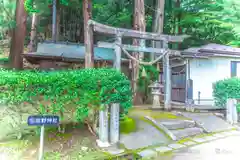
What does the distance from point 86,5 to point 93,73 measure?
16.7ft

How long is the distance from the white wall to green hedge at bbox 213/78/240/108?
1.70m

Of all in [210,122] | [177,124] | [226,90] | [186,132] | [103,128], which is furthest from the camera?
[226,90]

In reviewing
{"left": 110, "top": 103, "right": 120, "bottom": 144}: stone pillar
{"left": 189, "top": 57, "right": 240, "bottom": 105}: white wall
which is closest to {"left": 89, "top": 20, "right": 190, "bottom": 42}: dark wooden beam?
{"left": 189, "top": 57, "right": 240, "bottom": 105}: white wall

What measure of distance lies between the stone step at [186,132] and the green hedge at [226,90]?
3.44m

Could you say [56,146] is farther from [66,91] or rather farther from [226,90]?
[226,90]

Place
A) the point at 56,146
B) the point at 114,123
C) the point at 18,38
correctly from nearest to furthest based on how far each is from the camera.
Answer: the point at 56,146 → the point at 114,123 → the point at 18,38

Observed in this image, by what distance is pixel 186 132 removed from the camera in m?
7.27

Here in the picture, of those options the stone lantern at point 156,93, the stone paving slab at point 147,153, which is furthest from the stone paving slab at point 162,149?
the stone lantern at point 156,93

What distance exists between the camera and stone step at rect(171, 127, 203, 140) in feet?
22.9

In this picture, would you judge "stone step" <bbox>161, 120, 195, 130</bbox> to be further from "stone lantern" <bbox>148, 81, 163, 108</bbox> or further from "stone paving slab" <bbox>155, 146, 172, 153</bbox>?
"stone lantern" <bbox>148, 81, 163, 108</bbox>

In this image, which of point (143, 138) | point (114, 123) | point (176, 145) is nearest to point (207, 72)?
point (176, 145)

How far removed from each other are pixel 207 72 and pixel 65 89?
10.4 metres

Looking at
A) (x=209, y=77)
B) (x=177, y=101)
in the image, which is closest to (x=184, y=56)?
(x=209, y=77)

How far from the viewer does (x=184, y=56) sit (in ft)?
37.9
